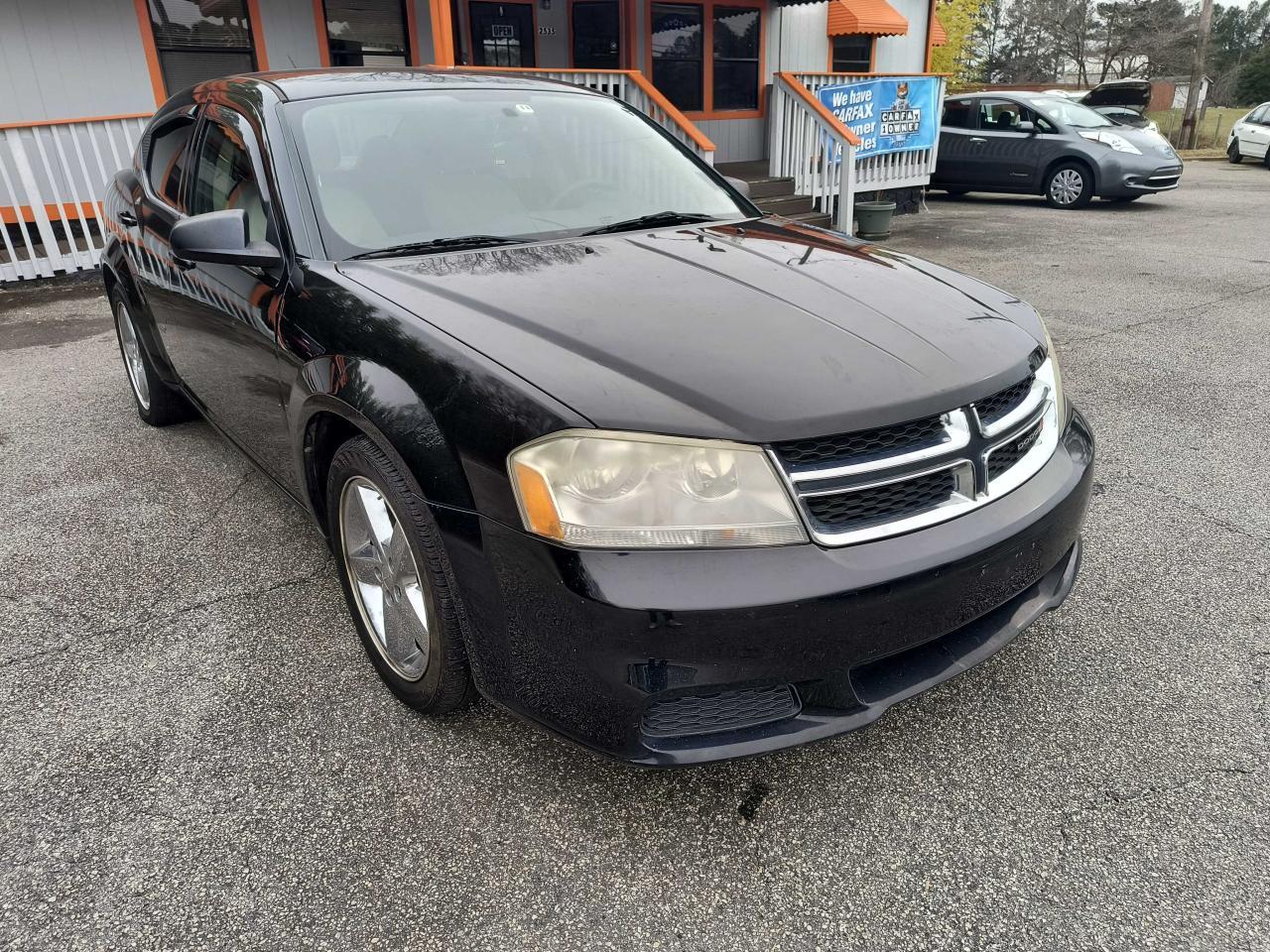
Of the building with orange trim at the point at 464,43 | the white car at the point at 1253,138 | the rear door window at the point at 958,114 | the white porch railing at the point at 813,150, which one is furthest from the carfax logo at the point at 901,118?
the white car at the point at 1253,138

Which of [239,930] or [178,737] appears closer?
[239,930]

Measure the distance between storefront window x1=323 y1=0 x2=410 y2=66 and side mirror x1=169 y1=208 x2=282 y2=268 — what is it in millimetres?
8890

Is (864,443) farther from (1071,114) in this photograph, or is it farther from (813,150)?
(1071,114)

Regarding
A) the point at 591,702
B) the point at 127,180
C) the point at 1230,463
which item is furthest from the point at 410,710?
the point at 1230,463

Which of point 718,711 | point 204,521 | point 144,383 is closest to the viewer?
point 718,711

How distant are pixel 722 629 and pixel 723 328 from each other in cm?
73

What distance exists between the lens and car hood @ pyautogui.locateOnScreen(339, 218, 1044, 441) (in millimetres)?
1701

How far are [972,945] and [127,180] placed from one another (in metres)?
4.61

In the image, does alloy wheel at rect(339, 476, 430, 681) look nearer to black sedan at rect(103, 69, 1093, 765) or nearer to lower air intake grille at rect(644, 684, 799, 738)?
black sedan at rect(103, 69, 1093, 765)

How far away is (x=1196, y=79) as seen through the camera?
24328mm

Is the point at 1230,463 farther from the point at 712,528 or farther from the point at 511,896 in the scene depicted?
the point at 511,896

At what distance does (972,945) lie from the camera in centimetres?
165

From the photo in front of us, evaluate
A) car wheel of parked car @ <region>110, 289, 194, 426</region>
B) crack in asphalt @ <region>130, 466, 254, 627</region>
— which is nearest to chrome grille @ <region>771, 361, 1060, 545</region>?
crack in asphalt @ <region>130, 466, 254, 627</region>

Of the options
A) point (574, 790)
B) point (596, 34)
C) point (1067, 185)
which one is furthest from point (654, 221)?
point (1067, 185)
